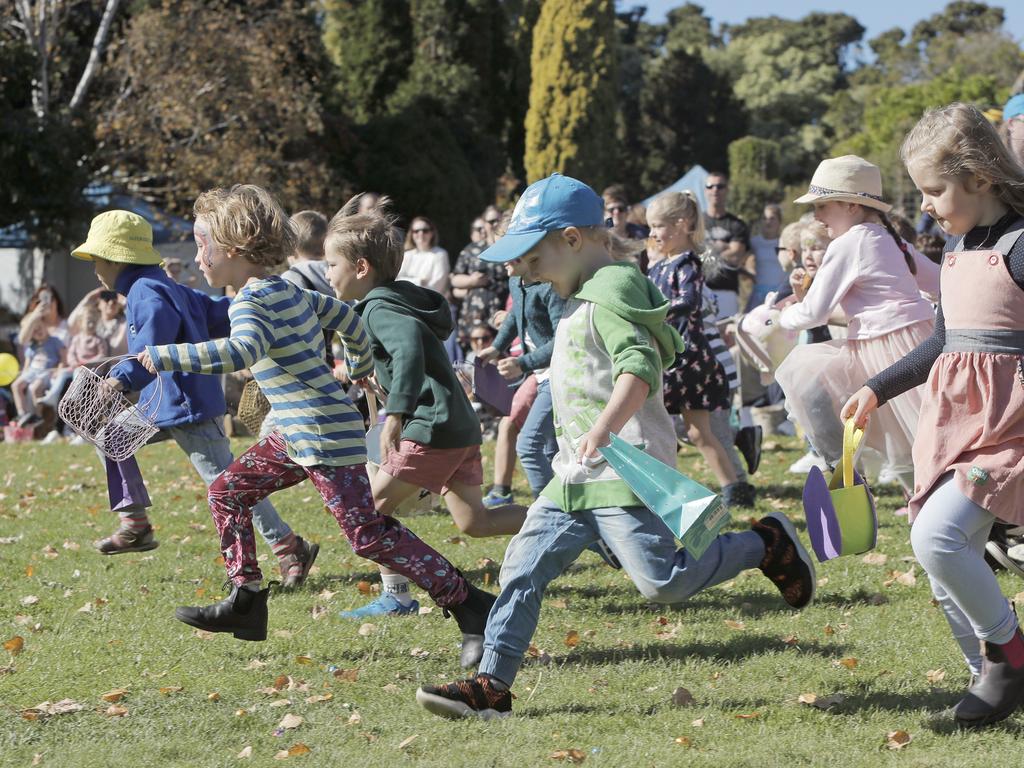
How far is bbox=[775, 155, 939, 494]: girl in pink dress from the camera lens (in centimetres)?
578

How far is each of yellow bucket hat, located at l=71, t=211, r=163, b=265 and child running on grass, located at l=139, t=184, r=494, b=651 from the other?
1.25 metres

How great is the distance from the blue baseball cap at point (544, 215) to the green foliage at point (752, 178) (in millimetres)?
44718

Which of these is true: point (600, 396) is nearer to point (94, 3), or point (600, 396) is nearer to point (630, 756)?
point (630, 756)

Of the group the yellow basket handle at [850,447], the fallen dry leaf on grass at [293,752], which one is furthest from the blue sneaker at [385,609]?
the yellow basket handle at [850,447]

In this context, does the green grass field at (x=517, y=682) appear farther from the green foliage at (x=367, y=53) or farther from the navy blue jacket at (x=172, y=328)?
the green foliage at (x=367, y=53)

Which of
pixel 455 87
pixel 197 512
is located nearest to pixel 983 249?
pixel 197 512

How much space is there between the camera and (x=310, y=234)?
7562 mm

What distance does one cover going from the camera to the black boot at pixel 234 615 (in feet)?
16.6

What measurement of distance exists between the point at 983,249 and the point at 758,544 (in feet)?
4.10

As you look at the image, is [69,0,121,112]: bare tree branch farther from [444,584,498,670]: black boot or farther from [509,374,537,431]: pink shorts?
[444,584,498,670]: black boot

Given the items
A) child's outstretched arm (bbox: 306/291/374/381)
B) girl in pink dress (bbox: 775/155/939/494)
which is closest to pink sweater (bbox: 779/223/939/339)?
girl in pink dress (bbox: 775/155/939/494)

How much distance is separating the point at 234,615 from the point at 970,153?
123 inches

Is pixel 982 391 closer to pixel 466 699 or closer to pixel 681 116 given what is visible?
pixel 466 699

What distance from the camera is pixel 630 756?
3975mm
